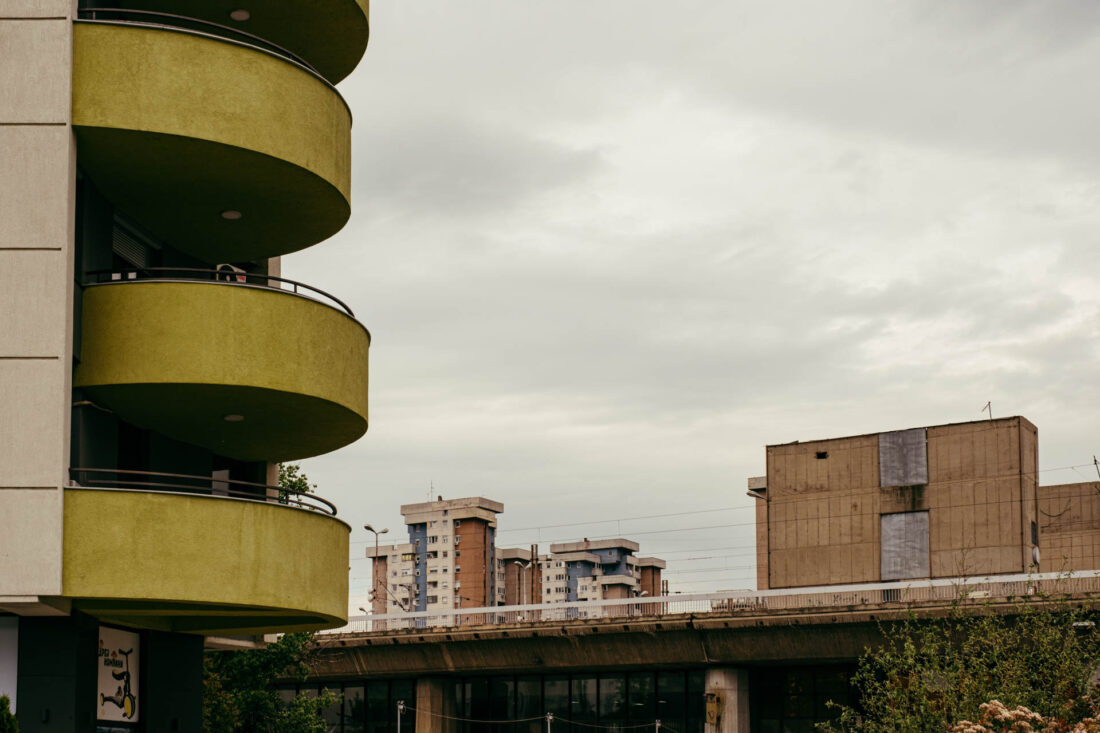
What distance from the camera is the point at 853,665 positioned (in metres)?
49.0

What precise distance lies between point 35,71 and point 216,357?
191 inches

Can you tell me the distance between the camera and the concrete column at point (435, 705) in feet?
183

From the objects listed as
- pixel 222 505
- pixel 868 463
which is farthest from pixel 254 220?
pixel 868 463

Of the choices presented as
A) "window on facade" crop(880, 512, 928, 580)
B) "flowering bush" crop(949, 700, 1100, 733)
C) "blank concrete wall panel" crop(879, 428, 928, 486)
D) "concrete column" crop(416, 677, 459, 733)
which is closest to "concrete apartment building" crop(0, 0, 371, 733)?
"flowering bush" crop(949, 700, 1100, 733)

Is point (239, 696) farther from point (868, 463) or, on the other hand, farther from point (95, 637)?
point (868, 463)

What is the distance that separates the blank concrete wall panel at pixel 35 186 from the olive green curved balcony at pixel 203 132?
0.57 m

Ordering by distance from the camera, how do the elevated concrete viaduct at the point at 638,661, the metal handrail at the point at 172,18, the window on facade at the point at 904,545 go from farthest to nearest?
1. the window on facade at the point at 904,545
2. the elevated concrete viaduct at the point at 638,661
3. the metal handrail at the point at 172,18

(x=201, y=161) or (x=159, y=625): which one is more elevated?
(x=201, y=161)

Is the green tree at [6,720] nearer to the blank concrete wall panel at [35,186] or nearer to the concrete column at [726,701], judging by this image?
the blank concrete wall panel at [35,186]

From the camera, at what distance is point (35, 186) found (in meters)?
20.8

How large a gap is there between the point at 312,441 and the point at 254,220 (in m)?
4.09

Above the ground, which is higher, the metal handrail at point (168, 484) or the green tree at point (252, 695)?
the metal handrail at point (168, 484)

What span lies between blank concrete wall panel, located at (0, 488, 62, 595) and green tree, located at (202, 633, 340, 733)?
14854mm

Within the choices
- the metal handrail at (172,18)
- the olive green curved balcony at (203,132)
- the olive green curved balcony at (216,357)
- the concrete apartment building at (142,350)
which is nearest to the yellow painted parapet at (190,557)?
the concrete apartment building at (142,350)
